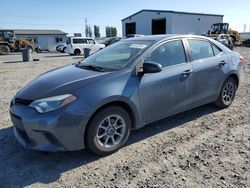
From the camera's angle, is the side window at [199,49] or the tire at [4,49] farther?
the tire at [4,49]

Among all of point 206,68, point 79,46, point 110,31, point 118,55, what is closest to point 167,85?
point 118,55

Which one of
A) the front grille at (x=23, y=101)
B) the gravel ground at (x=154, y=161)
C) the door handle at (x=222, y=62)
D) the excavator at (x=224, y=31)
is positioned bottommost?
the gravel ground at (x=154, y=161)

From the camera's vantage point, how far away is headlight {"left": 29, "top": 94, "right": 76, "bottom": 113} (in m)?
3.08

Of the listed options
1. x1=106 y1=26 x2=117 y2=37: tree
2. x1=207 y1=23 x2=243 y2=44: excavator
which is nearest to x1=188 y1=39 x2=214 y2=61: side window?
x1=207 y1=23 x2=243 y2=44: excavator

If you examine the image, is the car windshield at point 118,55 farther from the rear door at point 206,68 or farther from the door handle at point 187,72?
the rear door at point 206,68

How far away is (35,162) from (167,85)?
2.18 meters

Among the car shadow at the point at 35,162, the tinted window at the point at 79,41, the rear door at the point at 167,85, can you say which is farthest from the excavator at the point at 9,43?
the rear door at the point at 167,85

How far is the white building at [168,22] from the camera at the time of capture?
122ft

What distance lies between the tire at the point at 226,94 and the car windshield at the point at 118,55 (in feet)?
6.61

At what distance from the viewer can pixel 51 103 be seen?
123 inches

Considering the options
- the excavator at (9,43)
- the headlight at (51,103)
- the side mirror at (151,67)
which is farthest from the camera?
the excavator at (9,43)

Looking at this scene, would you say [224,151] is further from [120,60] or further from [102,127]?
[120,60]

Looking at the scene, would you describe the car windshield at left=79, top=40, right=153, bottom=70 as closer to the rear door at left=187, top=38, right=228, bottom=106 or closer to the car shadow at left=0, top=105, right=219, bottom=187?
the rear door at left=187, top=38, right=228, bottom=106

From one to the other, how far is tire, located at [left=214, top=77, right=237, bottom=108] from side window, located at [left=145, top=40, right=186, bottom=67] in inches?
53.5
